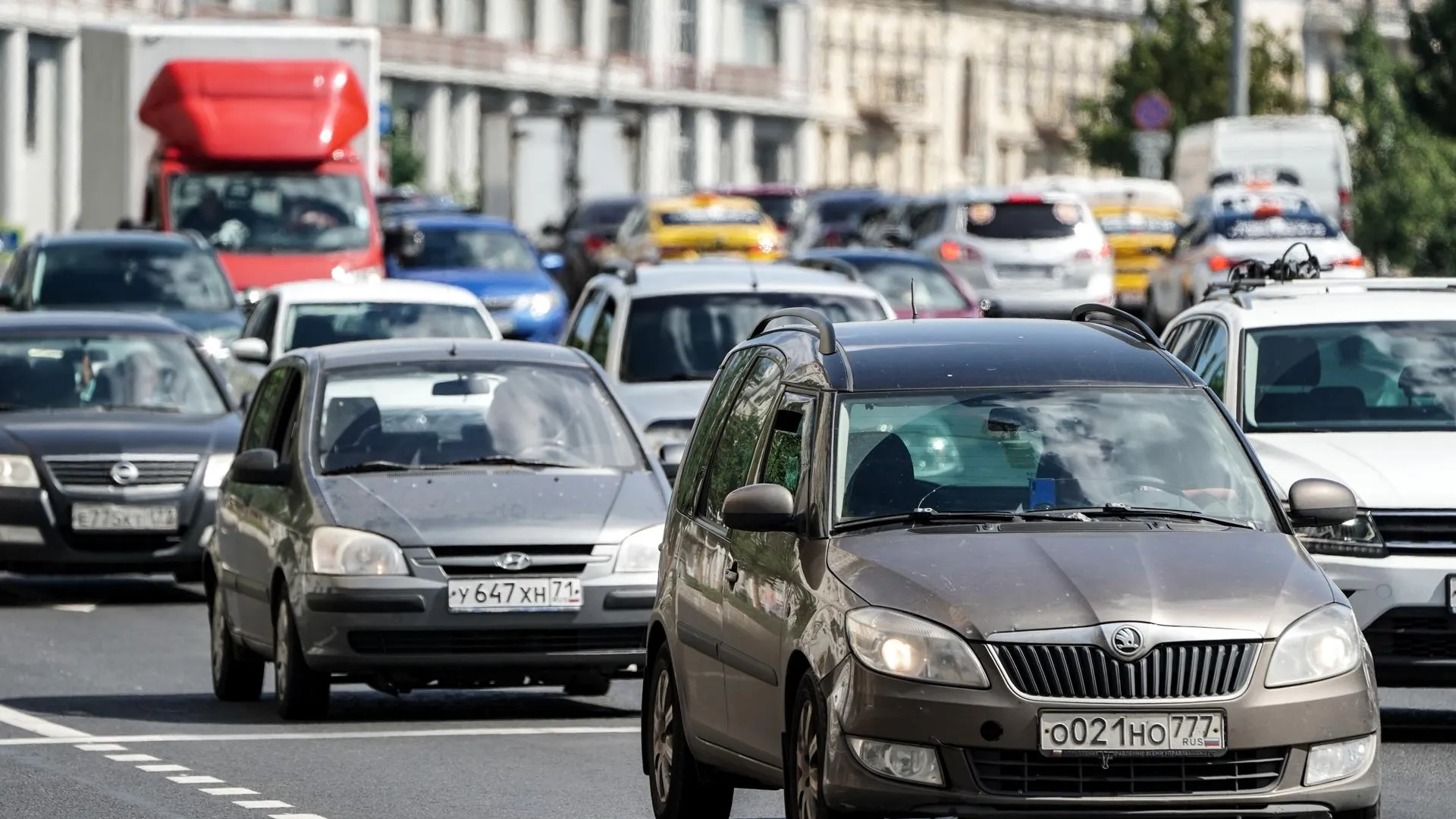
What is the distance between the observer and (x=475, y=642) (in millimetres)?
12969

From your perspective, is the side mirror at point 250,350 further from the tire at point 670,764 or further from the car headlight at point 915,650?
the car headlight at point 915,650

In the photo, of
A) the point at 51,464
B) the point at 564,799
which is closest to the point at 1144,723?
the point at 564,799

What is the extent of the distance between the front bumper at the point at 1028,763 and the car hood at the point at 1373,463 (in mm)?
4106

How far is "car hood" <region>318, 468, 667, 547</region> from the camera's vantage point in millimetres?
13062

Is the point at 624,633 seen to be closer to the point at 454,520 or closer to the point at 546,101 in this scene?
the point at 454,520

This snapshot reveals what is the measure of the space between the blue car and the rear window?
4574 millimetres

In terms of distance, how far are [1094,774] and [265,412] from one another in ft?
24.2

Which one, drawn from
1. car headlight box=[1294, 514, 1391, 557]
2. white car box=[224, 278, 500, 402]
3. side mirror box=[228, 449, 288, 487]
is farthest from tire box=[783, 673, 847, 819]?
white car box=[224, 278, 500, 402]

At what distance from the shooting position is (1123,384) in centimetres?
926

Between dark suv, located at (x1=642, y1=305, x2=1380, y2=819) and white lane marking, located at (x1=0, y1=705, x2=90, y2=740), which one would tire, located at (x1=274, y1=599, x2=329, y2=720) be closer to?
white lane marking, located at (x1=0, y1=705, x2=90, y2=740)

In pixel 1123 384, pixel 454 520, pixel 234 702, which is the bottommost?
pixel 234 702

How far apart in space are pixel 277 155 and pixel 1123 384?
23.9 metres

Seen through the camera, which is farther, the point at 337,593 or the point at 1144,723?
the point at 337,593

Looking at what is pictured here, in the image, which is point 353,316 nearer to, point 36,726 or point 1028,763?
point 36,726
